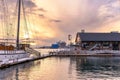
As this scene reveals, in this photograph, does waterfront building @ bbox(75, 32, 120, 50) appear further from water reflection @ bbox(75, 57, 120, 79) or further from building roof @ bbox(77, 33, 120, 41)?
water reflection @ bbox(75, 57, 120, 79)

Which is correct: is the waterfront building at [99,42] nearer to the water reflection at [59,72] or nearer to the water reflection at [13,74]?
the water reflection at [59,72]

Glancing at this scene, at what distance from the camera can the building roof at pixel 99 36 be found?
106938 millimetres

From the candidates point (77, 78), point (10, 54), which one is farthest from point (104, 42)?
point (77, 78)

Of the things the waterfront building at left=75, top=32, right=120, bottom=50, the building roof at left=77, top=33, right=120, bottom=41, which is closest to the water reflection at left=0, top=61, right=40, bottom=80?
the waterfront building at left=75, top=32, right=120, bottom=50

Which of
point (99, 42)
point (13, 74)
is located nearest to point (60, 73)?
point (13, 74)

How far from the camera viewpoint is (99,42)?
107 metres

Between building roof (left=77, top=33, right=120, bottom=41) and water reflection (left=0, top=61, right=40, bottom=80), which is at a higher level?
building roof (left=77, top=33, right=120, bottom=41)

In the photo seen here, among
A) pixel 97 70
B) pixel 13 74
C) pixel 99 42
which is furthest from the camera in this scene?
pixel 99 42

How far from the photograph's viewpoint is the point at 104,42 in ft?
354

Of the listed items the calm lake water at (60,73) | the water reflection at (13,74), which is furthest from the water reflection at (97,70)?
the water reflection at (13,74)

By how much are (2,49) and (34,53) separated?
3807cm

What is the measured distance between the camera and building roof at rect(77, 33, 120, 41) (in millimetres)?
106938

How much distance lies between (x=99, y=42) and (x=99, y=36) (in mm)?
3210

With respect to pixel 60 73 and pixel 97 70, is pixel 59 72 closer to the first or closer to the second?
pixel 60 73
